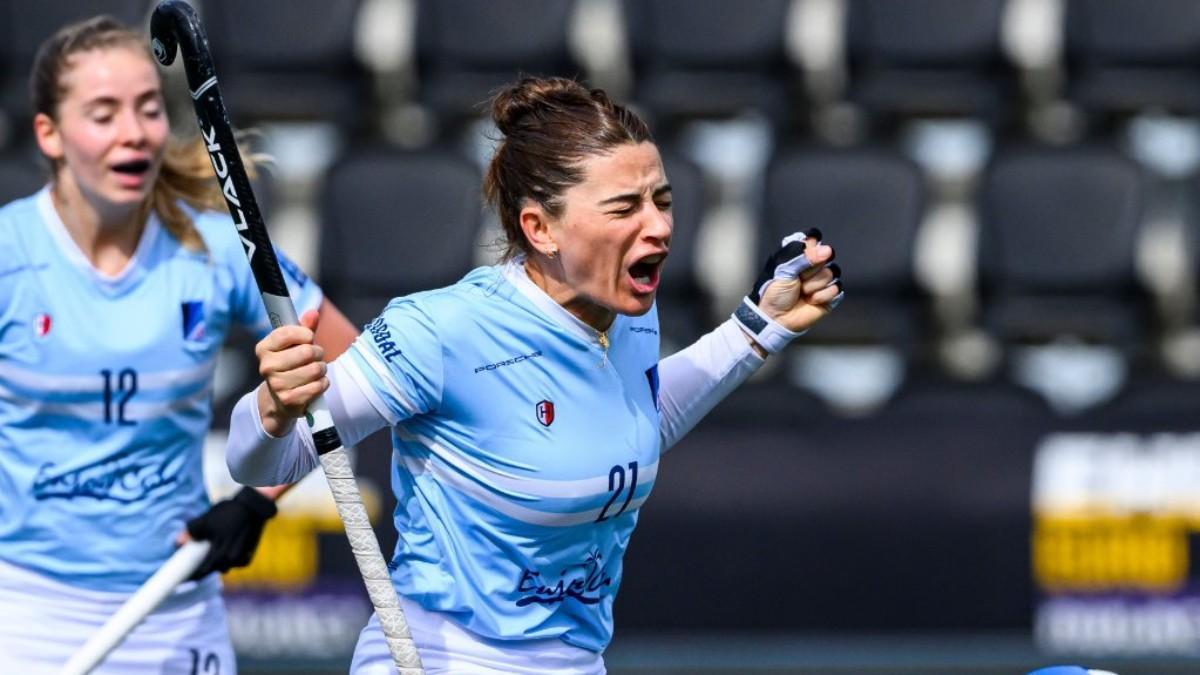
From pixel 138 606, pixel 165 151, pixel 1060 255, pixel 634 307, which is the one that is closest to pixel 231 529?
pixel 138 606

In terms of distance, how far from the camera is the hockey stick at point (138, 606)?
12.7 ft

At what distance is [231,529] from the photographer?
13.4 feet

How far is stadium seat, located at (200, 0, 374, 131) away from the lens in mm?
8031

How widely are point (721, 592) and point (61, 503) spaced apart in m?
2.79

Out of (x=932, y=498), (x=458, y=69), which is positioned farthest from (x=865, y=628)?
(x=458, y=69)

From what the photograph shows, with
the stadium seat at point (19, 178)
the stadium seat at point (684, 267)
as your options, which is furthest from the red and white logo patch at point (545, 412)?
the stadium seat at point (19, 178)

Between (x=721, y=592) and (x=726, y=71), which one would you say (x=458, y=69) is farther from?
(x=721, y=592)

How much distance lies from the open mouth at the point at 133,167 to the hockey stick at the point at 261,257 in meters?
0.90

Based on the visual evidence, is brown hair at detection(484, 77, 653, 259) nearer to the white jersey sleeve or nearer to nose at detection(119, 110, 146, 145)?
the white jersey sleeve

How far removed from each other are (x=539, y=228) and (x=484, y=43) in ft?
15.1

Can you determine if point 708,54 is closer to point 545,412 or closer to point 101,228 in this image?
point 101,228

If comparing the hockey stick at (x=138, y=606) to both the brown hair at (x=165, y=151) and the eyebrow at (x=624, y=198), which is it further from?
the eyebrow at (x=624, y=198)

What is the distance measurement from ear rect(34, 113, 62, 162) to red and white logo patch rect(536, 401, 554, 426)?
1.43 m

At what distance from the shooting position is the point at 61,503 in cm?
419
